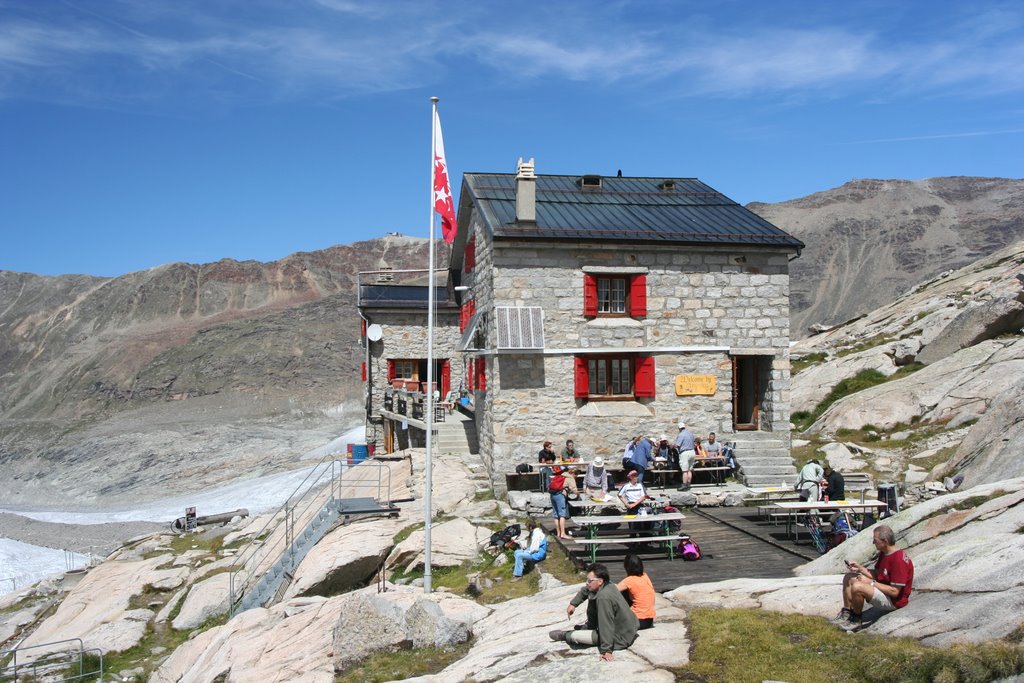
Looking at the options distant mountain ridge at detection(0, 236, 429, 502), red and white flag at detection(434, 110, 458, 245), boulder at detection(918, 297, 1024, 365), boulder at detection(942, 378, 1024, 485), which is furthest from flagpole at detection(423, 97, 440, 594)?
distant mountain ridge at detection(0, 236, 429, 502)

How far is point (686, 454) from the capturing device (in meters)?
18.2

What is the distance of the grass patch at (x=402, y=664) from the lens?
966 cm

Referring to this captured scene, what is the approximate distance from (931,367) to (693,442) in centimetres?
1114

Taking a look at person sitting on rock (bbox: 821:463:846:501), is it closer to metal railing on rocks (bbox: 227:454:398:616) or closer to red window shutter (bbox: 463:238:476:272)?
metal railing on rocks (bbox: 227:454:398:616)

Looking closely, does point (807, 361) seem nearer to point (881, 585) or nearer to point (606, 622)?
point (881, 585)

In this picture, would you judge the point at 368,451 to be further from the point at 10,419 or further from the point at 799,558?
the point at 10,419

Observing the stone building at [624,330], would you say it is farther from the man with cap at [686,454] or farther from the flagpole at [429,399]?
the flagpole at [429,399]

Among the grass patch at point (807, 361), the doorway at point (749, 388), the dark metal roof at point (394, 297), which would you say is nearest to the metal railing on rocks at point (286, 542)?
the doorway at point (749, 388)

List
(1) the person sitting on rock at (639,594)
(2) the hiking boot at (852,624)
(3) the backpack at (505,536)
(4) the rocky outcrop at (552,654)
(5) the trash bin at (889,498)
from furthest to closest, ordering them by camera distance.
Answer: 1. (3) the backpack at (505,536)
2. (5) the trash bin at (889,498)
3. (1) the person sitting on rock at (639,594)
4. (2) the hiking boot at (852,624)
5. (4) the rocky outcrop at (552,654)

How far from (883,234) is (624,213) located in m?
97.7

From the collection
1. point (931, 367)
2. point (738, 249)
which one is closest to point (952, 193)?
point (931, 367)

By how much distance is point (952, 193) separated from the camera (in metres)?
116

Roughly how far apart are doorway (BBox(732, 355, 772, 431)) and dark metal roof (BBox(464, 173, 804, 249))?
10.3 feet

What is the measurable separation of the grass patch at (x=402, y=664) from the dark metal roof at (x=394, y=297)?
833 inches
